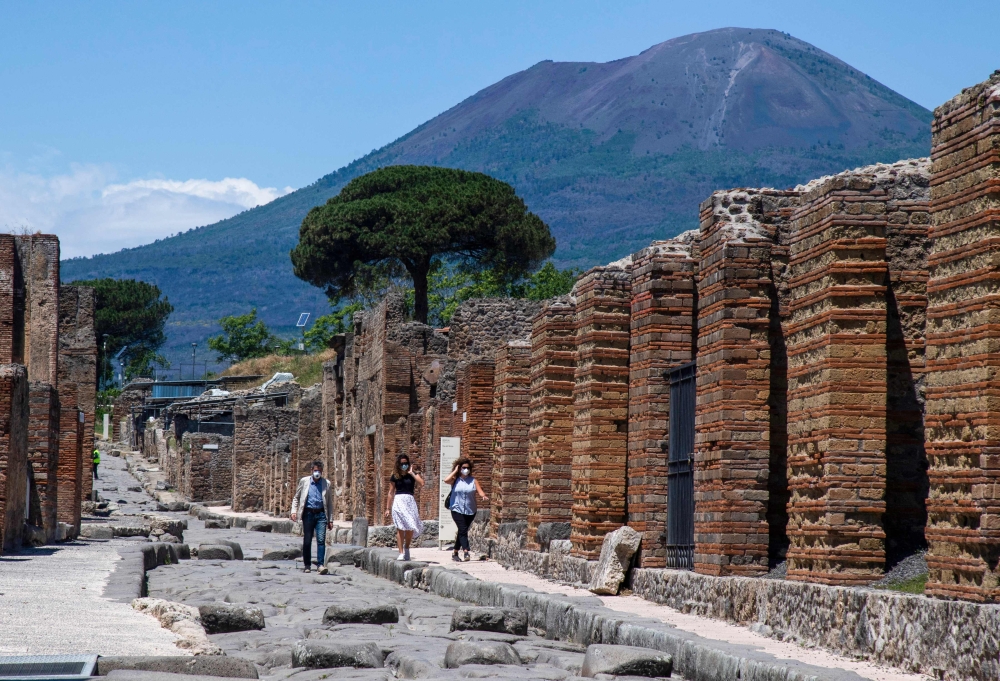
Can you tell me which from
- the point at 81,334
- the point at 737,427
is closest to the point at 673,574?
the point at 737,427

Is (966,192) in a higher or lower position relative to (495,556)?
higher

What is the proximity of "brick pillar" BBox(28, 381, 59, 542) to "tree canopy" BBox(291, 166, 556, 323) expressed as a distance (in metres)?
29.8

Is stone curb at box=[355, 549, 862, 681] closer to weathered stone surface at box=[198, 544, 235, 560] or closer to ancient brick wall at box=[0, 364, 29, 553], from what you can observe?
ancient brick wall at box=[0, 364, 29, 553]

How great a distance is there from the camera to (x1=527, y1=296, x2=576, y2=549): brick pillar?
50.5ft

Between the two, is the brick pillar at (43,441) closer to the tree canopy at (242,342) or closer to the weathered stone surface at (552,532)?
the weathered stone surface at (552,532)

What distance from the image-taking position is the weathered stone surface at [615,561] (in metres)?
11.9

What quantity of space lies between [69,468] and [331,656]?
1537 centimetres

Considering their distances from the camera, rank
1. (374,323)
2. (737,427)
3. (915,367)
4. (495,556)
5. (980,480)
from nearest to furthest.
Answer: (980,480) → (915,367) → (737,427) → (495,556) → (374,323)

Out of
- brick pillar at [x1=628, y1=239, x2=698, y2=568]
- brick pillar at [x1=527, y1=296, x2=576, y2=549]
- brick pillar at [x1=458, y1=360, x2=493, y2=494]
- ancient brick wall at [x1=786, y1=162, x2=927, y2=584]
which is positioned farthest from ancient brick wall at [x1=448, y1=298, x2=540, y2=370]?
ancient brick wall at [x1=786, y1=162, x2=927, y2=584]

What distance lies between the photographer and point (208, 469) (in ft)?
175

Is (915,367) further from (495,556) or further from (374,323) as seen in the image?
(374,323)

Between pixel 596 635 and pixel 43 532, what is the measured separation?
37.3ft

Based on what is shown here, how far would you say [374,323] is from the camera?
2973 cm

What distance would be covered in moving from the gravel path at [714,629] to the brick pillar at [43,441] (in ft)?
22.3
